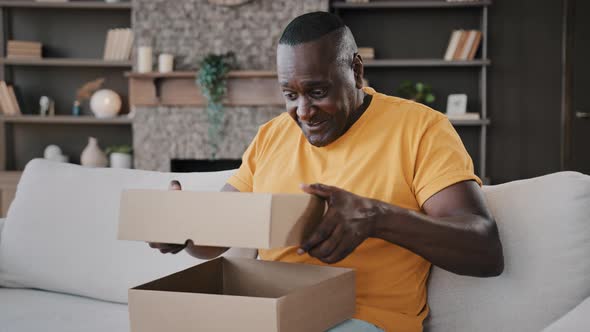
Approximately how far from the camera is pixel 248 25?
5348 millimetres

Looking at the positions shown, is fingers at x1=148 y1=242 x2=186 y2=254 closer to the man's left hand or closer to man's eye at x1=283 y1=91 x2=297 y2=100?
the man's left hand

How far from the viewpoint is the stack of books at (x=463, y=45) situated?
515 centimetres

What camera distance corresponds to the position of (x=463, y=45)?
519 cm

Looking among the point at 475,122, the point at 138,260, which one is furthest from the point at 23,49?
the point at 138,260

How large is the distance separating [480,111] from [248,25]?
6.43ft

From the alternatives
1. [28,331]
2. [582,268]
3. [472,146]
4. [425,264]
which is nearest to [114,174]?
[28,331]

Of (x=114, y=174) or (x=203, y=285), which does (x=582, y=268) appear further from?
(x=114, y=174)

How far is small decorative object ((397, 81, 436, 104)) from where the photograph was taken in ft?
17.1

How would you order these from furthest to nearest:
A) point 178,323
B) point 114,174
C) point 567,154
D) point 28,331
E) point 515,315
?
point 567,154 → point 114,174 → point 28,331 → point 515,315 → point 178,323

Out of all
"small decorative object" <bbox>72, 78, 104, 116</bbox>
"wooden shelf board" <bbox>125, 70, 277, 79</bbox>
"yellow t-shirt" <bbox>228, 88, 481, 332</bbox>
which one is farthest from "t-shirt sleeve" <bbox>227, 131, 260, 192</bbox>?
"small decorative object" <bbox>72, 78, 104, 116</bbox>

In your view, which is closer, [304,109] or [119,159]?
[304,109]

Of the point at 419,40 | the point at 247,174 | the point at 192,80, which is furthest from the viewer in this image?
the point at 419,40

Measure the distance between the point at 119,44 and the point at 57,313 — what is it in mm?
4012

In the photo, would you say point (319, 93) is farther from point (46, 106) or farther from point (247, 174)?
point (46, 106)
